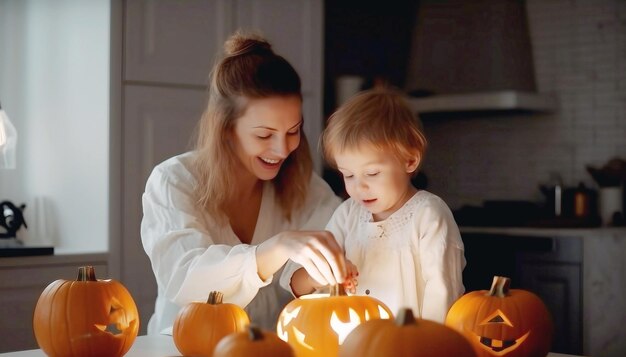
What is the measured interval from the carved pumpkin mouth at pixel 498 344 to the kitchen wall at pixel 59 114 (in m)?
2.10

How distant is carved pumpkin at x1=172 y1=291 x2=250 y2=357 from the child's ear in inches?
19.6

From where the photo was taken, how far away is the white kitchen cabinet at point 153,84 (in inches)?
123

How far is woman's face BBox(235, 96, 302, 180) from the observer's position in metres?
1.83

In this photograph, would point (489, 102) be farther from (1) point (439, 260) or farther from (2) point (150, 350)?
(2) point (150, 350)

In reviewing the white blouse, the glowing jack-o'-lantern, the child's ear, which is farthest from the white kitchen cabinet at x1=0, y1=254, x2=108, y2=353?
the glowing jack-o'-lantern

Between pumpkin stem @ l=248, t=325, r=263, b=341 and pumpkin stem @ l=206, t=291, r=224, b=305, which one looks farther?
pumpkin stem @ l=206, t=291, r=224, b=305

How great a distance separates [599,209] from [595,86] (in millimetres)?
626

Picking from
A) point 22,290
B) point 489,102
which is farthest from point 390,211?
point 489,102

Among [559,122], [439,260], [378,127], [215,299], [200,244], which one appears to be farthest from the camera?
[559,122]

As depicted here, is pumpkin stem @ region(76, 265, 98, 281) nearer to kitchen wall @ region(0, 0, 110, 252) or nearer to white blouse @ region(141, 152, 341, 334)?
white blouse @ region(141, 152, 341, 334)

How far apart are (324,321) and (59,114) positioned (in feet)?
7.76

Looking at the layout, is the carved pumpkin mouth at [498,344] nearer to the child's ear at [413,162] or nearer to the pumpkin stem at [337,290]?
the pumpkin stem at [337,290]

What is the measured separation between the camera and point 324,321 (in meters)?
1.22

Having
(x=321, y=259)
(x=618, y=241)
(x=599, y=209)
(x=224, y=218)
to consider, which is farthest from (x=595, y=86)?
(x=321, y=259)
